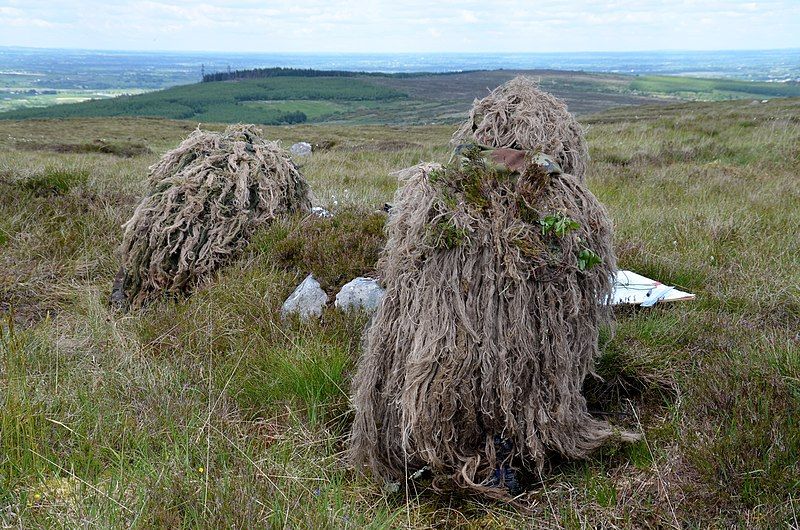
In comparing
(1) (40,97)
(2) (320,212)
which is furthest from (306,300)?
(1) (40,97)

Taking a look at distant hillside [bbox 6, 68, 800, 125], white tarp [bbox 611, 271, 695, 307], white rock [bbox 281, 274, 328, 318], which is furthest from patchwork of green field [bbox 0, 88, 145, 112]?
white tarp [bbox 611, 271, 695, 307]

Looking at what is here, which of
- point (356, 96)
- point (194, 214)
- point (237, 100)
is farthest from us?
point (356, 96)

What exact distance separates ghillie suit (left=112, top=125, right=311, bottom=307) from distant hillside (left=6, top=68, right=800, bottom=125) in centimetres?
6351

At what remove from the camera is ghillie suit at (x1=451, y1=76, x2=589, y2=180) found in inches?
136

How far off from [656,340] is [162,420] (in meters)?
3.02

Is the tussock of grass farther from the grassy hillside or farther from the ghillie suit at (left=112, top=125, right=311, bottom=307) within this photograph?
the ghillie suit at (left=112, top=125, right=311, bottom=307)

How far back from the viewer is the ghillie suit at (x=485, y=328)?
289cm

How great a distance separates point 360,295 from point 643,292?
2242 mm

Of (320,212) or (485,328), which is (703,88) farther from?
(485,328)

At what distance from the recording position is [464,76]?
473ft

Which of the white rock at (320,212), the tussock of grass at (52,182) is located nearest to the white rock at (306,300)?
the white rock at (320,212)

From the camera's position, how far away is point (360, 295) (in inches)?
198

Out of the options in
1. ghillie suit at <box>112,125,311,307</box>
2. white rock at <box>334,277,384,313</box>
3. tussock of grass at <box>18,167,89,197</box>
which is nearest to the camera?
white rock at <box>334,277,384,313</box>

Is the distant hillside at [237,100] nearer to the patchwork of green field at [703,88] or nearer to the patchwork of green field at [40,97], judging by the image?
the patchwork of green field at [40,97]
